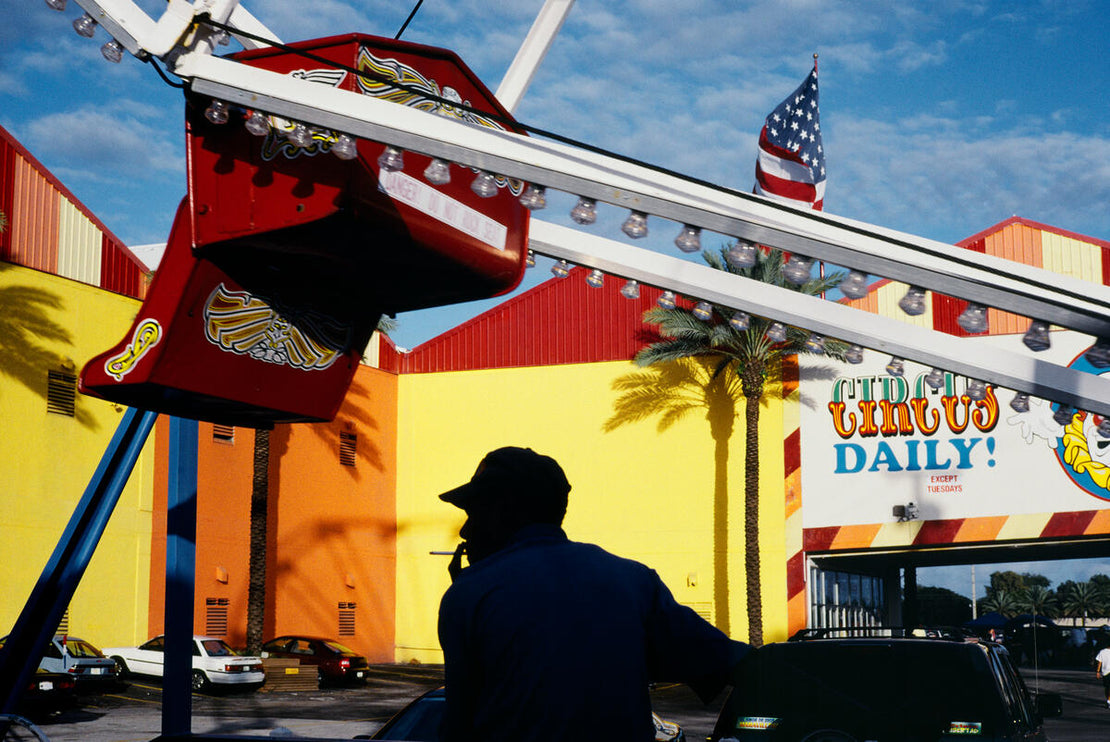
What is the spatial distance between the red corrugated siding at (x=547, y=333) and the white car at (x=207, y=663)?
12865 mm

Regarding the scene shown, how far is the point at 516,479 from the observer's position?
8.68 ft

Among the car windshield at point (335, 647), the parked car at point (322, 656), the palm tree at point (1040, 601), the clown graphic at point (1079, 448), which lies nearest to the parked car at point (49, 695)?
the parked car at point (322, 656)

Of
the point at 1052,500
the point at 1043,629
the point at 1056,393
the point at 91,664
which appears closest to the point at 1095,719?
the point at 1052,500

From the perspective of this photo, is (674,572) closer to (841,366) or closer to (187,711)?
(841,366)

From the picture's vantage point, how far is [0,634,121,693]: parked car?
77.9 feet

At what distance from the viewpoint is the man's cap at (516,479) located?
265 cm

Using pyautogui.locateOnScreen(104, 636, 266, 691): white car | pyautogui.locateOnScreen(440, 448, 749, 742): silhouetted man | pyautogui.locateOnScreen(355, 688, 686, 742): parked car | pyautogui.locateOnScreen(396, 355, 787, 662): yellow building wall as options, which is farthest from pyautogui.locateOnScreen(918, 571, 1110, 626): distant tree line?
pyautogui.locateOnScreen(440, 448, 749, 742): silhouetted man

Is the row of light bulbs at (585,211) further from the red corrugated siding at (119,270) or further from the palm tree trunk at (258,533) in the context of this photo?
the palm tree trunk at (258,533)

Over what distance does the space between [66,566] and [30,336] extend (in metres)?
23.4

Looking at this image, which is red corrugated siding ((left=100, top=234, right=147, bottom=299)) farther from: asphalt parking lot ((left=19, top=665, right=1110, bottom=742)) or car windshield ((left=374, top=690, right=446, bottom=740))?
car windshield ((left=374, top=690, right=446, bottom=740))

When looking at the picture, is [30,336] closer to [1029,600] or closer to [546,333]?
[546,333]

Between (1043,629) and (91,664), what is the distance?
45.4m

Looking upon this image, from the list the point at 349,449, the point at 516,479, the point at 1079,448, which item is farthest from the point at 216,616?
the point at 516,479

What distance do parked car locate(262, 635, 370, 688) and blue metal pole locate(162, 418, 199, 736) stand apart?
24508 mm
